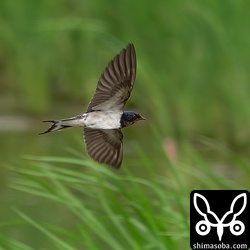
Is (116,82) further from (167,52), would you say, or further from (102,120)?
(167,52)

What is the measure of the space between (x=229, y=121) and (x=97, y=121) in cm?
531

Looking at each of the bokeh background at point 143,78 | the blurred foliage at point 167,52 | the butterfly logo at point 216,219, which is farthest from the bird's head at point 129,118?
the blurred foliage at point 167,52

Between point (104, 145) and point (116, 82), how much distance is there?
0.42ft

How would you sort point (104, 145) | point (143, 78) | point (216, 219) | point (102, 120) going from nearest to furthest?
point (102, 120) → point (104, 145) → point (216, 219) → point (143, 78)

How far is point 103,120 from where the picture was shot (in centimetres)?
267

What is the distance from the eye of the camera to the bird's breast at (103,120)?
2662 mm

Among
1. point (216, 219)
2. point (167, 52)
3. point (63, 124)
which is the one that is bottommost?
point (216, 219)

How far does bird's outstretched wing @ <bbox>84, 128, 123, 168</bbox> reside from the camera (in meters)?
2.68

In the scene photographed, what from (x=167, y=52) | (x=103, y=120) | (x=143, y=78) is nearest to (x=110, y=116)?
(x=103, y=120)

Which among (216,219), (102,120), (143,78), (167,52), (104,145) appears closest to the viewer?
(102,120)

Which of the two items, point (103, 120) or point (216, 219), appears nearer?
point (103, 120)

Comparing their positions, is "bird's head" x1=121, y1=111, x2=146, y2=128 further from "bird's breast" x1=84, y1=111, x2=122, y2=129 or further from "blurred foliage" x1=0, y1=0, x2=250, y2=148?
"blurred foliage" x1=0, y1=0, x2=250, y2=148

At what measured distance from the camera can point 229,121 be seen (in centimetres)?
794

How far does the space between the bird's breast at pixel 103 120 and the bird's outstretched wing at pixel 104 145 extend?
6 cm
